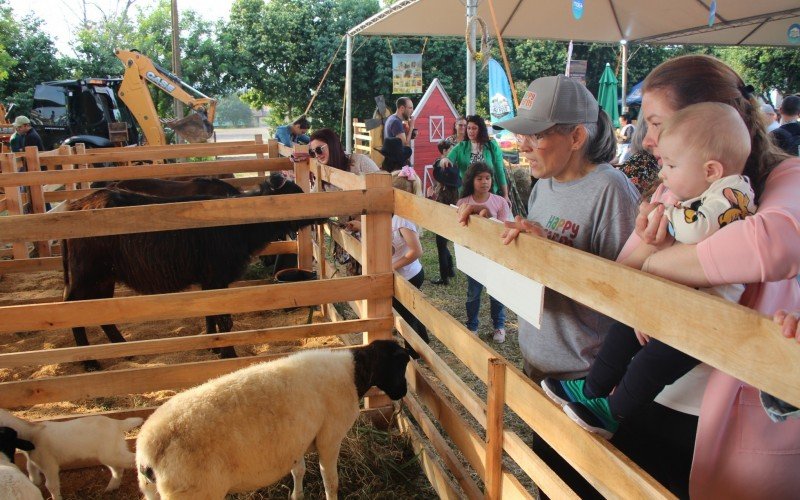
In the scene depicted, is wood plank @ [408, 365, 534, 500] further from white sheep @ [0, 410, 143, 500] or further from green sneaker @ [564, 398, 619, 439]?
white sheep @ [0, 410, 143, 500]

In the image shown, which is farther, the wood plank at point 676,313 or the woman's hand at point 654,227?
the woman's hand at point 654,227

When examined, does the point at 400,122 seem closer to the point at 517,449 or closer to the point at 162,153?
the point at 162,153

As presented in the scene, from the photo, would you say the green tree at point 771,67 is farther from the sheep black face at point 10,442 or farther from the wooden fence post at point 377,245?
the sheep black face at point 10,442

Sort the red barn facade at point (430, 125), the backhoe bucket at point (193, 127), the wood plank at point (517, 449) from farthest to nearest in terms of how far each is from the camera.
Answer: the red barn facade at point (430, 125)
the backhoe bucket at point (193, 127)
the wood plank at point (517, 449)

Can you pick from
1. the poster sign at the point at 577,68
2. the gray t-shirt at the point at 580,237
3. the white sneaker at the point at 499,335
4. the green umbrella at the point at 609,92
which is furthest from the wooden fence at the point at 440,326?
the poster sign at the point at 577,68

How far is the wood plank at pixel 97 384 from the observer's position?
9.57ft

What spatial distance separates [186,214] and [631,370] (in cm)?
212

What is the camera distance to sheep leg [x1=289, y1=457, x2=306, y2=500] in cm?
284

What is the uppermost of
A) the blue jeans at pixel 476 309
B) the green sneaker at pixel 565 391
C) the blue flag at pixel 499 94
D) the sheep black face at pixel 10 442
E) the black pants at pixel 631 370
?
the blue flag at pixel 499 94

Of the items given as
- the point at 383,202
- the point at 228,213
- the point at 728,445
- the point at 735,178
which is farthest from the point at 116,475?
the point at 735,178

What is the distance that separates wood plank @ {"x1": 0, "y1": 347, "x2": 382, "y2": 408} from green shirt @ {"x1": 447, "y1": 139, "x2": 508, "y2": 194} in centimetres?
473

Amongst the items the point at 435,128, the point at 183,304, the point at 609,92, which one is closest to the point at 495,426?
the point at 183,304

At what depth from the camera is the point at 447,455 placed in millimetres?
2770

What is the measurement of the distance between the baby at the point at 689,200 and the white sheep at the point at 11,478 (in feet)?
7.59
